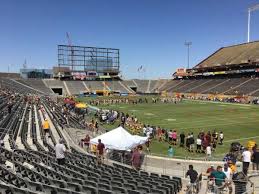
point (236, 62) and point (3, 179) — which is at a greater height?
A: point (236, 62)

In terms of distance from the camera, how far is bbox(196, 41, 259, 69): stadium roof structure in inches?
3703

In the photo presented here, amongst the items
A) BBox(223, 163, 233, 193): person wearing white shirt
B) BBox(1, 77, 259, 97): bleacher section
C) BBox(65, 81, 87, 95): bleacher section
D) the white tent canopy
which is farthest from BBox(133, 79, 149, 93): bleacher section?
BBox(223, 163, 233, 193): person wearing white shirt

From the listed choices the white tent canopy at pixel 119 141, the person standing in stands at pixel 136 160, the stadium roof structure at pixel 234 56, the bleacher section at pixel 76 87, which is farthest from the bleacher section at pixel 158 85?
the person standing in stands at pixel 136 160

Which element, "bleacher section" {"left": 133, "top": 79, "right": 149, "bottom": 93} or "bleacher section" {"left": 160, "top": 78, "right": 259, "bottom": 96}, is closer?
"bleacher section" {"left": 160, "top": 78, "right": 259, "bottom": 96}

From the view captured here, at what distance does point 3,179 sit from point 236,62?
9118cm

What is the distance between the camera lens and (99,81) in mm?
111812

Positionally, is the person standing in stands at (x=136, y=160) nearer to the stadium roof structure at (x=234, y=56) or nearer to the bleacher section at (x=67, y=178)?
the bleacher section at (x=67, y=178)

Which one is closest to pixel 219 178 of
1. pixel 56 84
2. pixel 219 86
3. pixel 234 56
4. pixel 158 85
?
pixel 219 86

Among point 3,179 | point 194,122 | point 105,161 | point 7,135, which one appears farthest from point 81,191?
point 194,122

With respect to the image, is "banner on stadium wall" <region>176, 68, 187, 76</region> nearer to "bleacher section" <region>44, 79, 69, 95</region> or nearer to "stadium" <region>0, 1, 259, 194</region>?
"stadium" <region>0, 1, 259, 194</region>

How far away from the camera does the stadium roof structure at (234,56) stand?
94062 millimetres

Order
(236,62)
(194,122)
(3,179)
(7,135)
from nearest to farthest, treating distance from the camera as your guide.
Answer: (3,179) < (7,135) < (194,122) < (236,62)

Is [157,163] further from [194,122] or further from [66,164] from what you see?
[194,122]

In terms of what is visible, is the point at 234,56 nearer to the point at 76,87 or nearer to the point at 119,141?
the point at 76,87
